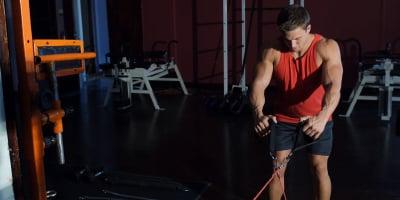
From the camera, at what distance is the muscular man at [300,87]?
1.62m

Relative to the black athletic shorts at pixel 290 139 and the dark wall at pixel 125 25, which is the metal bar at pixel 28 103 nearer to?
the black athletic shorts at pixel 290 139

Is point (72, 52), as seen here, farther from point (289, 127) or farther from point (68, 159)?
point (68, 159)

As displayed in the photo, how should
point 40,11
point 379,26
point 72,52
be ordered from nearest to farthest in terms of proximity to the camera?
point 72,52 < point 379,26 < point 40,11

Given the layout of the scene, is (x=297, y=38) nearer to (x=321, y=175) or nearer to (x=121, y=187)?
(x=321, y=175)

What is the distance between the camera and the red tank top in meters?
1.75

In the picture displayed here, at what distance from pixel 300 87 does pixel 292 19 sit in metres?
0.34

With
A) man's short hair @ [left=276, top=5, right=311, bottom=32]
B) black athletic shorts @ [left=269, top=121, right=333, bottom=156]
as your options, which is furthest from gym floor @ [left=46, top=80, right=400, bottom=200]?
man's short hair @ [left=276, top=5, right=311, bottom=32]

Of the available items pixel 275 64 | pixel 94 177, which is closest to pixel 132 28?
pixel 94 177

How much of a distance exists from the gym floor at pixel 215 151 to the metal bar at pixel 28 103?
4.32 feet

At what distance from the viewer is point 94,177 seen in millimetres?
2594

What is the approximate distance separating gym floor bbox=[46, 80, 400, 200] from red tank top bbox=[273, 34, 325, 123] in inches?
15.2

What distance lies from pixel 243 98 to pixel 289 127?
2440 millimetres

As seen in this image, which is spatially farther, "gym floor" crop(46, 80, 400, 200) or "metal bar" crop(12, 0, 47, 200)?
"gym floor" crop(46, 80, 400, 200)

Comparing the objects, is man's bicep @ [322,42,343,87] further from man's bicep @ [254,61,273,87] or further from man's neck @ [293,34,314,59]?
man's bicep @ [254,61,273,87]
